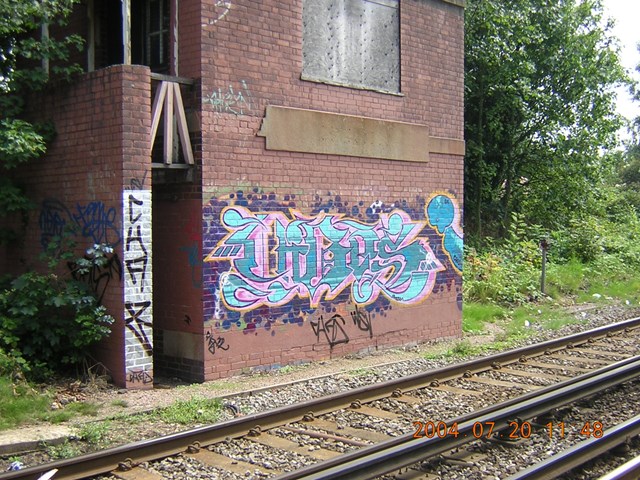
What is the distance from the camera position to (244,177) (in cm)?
982

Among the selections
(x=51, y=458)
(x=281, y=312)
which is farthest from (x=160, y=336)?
(x=51, y=458)

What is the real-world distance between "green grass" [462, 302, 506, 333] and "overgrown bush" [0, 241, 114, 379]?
755 centimetres

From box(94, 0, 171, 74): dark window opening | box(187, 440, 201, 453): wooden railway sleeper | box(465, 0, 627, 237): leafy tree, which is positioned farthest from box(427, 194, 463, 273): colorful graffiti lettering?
box(465, 0, 627, 237): leafy tree

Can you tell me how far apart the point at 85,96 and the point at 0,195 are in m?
2.02

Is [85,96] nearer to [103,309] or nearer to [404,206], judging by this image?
[103,309]

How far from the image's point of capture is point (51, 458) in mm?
6387

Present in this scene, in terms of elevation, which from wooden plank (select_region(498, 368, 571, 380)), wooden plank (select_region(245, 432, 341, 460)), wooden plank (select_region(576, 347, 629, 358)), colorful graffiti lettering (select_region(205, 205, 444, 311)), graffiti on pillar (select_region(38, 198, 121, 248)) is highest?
graffiti on pillar (select_region(38, 198, 121, 248))

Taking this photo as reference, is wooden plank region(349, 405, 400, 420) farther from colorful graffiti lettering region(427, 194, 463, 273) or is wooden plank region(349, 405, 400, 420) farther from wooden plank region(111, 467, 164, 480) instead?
colorful graffiti lettering region(427, 194, 463, 273)

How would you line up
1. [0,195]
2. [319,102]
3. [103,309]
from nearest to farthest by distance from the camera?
[103,309] → [0,195] → [319,102]

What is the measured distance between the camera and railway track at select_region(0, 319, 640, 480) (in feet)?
19.4

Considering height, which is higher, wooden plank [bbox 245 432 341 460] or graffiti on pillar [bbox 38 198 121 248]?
graffiti on pillar [bbox 38 198 121 248]

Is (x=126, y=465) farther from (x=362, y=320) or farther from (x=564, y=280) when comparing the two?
(x=564, y=280)

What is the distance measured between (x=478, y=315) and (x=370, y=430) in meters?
8.29

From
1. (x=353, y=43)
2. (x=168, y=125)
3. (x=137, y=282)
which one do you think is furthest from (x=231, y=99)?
(x=137, y=282)
